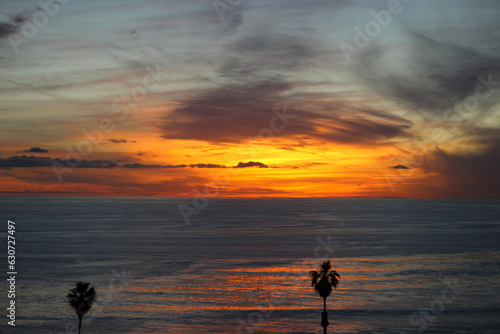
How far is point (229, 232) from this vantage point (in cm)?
16850

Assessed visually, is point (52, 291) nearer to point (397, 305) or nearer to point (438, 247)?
point (397, 305)

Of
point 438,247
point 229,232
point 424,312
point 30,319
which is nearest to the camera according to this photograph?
point 30,319

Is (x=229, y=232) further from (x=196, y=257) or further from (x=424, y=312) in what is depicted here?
(x=424, y=312)

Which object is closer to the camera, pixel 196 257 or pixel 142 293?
pixel 142 293

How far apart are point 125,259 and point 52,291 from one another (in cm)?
3166

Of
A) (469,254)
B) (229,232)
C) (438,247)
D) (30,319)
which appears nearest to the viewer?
(30,319)

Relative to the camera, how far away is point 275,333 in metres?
57.5

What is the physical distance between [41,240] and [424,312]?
119m

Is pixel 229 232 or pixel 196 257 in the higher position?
pixel 229 232

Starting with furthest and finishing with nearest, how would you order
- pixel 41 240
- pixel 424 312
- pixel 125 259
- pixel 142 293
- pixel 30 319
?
pixel 41 240, pixel 125 259, pixel 142 293, pixel 424 312, pixel 30 319

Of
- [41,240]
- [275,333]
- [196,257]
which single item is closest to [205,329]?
[275,333]

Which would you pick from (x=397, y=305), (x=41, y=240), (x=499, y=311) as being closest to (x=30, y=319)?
(x=397, y=305)

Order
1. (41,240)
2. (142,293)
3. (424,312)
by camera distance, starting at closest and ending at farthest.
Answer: (424,312) < (142,293) < (41,240)

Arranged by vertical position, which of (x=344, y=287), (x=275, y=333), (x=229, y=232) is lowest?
(x=275, y=333)
